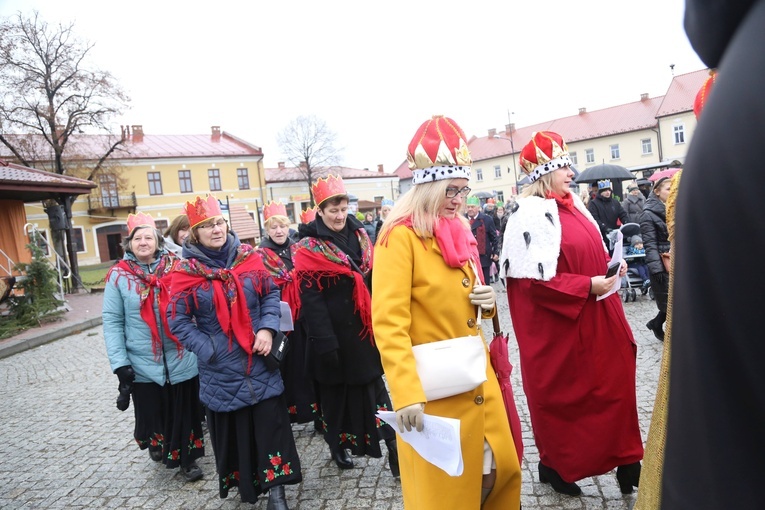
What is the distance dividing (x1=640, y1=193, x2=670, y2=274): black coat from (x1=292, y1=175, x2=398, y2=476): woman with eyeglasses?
3.76 m

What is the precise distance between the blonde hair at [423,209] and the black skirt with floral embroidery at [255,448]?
1861 mm

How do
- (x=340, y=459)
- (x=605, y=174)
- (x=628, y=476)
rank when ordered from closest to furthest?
(x=628, y=476), (x=340, y=459), (x=605, y=174)

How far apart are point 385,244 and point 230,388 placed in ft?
5.96

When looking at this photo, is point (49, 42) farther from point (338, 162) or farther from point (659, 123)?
point (659, 123)

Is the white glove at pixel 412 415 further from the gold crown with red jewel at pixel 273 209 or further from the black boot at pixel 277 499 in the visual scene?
the gold crown with red jewel at pixel 273 209

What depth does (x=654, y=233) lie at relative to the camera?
6258 mm

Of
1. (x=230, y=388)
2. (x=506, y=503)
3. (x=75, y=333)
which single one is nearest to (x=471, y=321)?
(x=506, y=503)

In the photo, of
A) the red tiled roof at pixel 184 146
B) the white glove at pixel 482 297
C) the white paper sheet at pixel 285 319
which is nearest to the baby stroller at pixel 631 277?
the white paper sheet at pixel 285 319

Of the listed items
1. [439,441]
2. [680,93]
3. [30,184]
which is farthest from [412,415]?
[680,93]

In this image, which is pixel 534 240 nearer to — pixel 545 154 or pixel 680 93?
pixel 545 154


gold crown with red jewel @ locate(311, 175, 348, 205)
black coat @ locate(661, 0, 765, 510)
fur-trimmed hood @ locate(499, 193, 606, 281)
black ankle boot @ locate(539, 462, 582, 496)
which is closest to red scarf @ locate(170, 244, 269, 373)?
gold crown with red jewel @ locate(311, 175, 348, 205)

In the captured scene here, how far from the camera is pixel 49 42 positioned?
80.5 ft

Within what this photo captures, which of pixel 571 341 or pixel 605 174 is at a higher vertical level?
pixel 605 174

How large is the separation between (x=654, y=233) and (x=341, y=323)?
4.22 m
